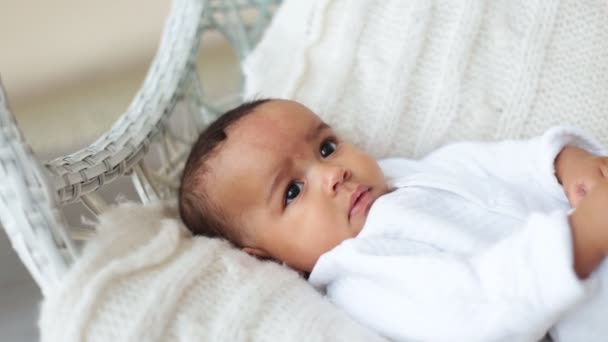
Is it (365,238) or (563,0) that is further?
(563,0)

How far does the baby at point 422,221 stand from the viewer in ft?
1.97

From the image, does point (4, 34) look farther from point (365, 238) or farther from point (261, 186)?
point (365, 238)

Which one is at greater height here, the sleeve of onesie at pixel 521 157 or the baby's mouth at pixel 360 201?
the sleeve of onesie at pixel 521 157

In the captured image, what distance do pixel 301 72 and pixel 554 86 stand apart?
0.36m

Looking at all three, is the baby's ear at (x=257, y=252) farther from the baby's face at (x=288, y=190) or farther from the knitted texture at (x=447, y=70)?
the knitted texture at (x=447, y=70)

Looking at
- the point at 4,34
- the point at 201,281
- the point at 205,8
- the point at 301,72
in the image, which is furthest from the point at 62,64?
the point at 201,281

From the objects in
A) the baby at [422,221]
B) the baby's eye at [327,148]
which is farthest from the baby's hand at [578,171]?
the baby's eye at [327,148]

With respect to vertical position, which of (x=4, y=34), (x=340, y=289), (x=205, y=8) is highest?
(x=205, y=8)

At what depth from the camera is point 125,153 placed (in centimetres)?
85

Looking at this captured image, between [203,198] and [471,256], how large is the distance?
1.11 feet

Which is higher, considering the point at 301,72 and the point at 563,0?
the point at 563,0

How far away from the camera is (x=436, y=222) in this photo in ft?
2.45

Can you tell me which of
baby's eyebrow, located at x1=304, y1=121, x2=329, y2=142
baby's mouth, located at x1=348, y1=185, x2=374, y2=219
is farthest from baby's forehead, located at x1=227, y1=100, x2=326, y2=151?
baby's mouth, located at x1=348, y1=185, x2=374, y2=219

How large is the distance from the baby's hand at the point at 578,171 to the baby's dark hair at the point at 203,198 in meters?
0.39
